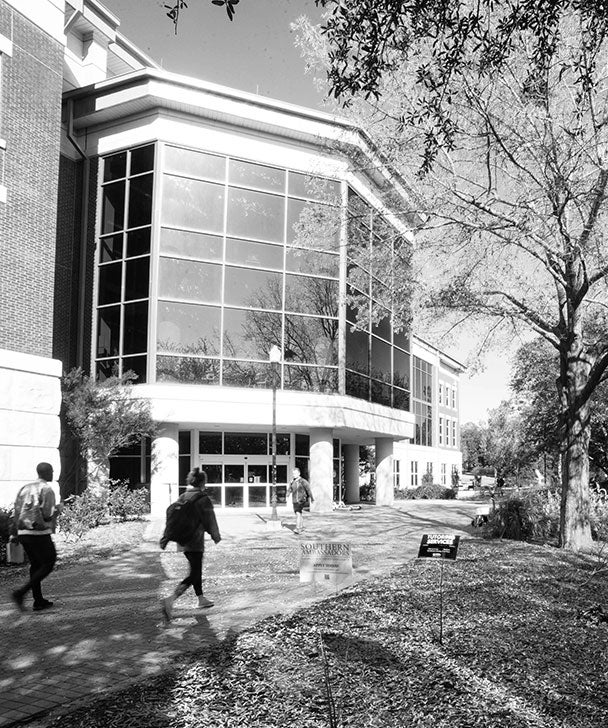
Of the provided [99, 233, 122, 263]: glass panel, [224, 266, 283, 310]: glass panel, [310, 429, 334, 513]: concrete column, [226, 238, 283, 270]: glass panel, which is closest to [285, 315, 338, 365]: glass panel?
[224, 266, 283, 310]: glass panel

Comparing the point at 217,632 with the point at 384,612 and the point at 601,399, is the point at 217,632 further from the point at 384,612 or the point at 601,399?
the point at 601,399

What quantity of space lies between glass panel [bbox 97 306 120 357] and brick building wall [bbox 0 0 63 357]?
821 cm

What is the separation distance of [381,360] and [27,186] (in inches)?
747

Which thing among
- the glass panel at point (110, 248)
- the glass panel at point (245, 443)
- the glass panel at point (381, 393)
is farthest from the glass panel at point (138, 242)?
the glass panel at point (381, 393)

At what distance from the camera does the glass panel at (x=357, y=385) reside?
2906 cm

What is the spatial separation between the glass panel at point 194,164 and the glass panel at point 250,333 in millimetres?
5215

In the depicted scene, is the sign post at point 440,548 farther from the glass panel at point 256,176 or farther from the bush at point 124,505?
the glass panel at point 256,176

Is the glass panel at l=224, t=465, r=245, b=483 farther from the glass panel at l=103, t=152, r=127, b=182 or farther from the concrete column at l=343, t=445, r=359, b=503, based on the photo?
the glass panel at l=103, t=152, r=127, b=182

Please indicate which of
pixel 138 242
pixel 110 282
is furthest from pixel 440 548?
pixel 110 282

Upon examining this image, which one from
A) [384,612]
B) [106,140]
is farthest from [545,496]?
[106,140]

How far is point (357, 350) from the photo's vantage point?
3000cm

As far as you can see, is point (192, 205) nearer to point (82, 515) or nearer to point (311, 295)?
point (311, 295)

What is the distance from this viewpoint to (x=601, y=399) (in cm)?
2791

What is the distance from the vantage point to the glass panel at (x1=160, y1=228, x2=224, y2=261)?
25797 millimetres
